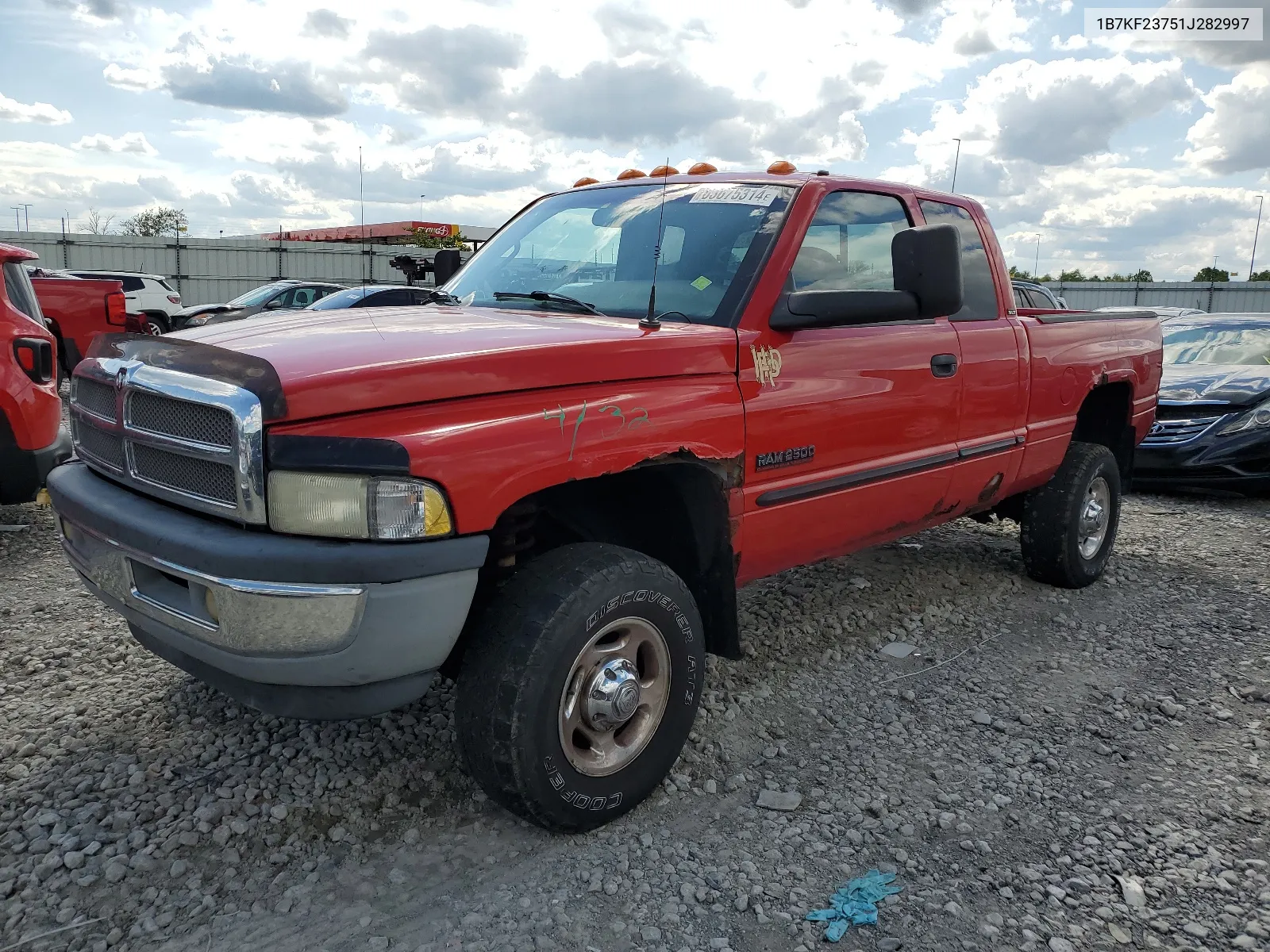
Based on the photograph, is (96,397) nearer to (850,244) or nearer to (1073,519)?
(850,244)

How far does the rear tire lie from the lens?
194 inches

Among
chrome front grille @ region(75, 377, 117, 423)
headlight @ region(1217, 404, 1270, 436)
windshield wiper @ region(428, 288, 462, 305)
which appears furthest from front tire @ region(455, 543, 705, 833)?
headlight @ region(1217, 404, 1270, 436)

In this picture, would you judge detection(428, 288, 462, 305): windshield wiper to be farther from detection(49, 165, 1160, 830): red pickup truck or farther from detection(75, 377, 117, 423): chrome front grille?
detection(75, 377, 117, 423): chrome front grille

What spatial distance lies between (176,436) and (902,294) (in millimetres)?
2247

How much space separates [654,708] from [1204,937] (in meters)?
1.48

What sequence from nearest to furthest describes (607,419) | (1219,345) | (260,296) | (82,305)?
1. (607,419)
2. (1219,345)
3. (82,305)
4. (260,296)

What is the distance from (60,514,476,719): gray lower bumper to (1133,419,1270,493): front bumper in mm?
6662

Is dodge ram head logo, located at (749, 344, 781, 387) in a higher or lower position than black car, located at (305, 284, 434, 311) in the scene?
lower

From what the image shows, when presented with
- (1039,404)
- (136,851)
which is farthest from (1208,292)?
(136,851)

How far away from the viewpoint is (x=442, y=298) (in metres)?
3.68

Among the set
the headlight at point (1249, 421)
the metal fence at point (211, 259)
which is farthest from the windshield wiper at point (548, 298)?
the metal fence at point (211, 259)

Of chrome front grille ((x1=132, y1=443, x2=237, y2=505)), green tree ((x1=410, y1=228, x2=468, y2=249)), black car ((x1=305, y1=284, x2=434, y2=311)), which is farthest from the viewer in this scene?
green tree ((x1=410, y1=228, x2=468, y2=249))

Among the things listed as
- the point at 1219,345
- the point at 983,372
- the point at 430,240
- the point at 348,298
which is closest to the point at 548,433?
the point at 983,372

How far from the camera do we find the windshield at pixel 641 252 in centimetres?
322
